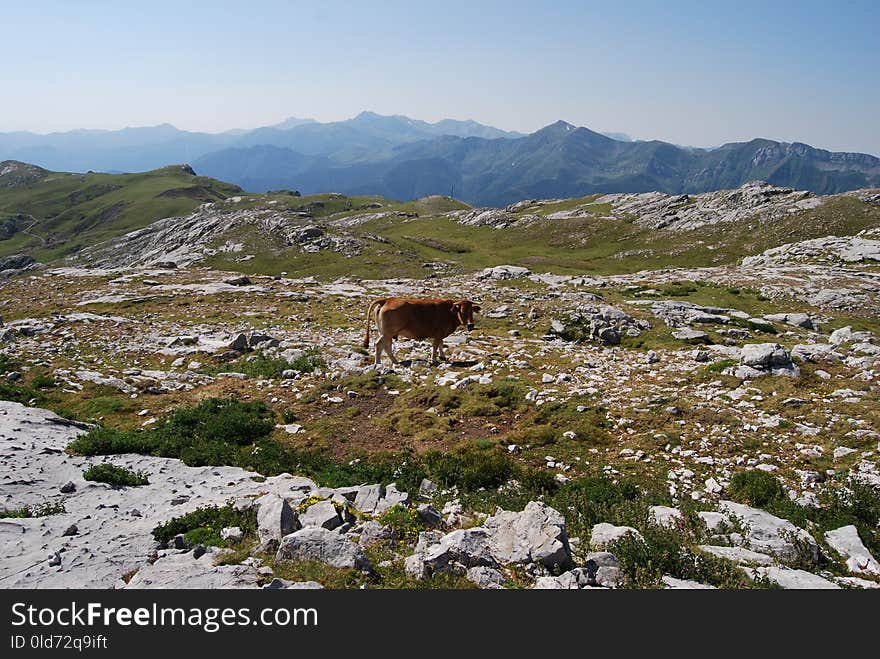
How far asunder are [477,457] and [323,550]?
Result: 4.75m

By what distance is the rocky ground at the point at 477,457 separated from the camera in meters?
6.59

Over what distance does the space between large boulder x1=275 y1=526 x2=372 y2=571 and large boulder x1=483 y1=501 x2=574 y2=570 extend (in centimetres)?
202

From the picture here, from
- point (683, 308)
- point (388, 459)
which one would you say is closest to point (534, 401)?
point (388, 459)

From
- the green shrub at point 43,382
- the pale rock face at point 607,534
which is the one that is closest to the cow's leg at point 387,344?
the pale rock face at point 607,534

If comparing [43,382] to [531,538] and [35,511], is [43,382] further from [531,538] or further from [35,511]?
[531,538]

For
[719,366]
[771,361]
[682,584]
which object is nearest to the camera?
[682,584]

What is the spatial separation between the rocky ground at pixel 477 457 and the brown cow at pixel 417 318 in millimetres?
1099

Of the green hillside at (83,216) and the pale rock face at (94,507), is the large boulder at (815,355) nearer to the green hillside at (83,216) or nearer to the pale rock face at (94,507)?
the pale rock face at (94,507)

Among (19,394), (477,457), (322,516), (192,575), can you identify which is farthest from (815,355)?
(19,394)

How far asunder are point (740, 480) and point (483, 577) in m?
6.19

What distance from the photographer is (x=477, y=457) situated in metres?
10.6

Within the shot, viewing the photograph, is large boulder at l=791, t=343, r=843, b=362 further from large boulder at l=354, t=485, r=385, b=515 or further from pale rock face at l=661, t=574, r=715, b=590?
large boulder at l=354, t=485, r=385, b=515

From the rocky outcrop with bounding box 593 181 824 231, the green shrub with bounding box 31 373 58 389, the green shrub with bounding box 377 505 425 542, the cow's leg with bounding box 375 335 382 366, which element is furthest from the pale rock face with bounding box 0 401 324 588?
the rocky outcrop with bounding box 593 181 824 231

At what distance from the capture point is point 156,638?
5.18m
